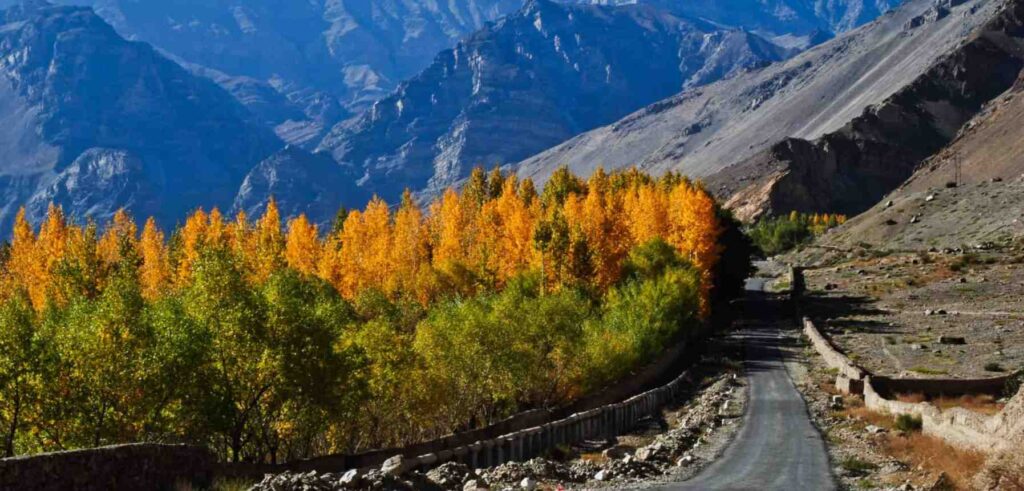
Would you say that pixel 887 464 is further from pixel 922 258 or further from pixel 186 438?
pixel 922 258

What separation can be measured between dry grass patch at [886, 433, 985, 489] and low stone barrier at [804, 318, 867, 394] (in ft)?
61.6

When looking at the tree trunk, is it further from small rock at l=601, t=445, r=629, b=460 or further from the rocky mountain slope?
the rocky mountain slope

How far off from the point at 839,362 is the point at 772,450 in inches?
1435

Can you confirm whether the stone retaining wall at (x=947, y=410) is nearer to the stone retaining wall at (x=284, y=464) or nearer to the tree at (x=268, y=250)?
the stone retaining wall at (x=284, y=464)

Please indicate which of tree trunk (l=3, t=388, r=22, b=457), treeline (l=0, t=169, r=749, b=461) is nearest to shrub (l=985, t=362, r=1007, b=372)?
treeline (l=0, t=169, r=749, b=461)

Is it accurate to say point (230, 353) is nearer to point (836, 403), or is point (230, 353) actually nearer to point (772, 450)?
point (772, 450)

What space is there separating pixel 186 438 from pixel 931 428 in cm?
3344

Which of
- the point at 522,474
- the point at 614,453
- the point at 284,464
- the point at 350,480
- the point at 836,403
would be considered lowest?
the point at 836,403

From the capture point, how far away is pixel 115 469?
24109 mm

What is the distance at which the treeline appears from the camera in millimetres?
41562

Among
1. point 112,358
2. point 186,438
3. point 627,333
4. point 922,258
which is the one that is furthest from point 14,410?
point 922,258

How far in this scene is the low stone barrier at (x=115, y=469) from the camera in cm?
2202

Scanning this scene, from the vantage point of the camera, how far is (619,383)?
70750mm

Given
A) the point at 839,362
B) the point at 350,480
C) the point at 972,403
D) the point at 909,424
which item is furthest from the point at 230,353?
the point at 839,362
